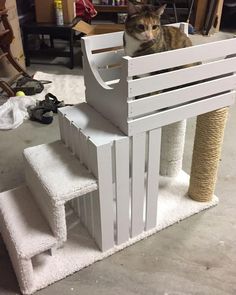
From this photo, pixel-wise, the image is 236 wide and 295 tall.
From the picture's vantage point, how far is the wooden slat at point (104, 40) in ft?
4.45

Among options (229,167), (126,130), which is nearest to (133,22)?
(126,130)

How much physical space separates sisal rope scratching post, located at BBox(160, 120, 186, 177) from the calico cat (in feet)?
1.32

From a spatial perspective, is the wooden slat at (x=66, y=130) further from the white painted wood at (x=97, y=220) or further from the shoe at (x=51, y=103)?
the shoe at (x=51, y=103)

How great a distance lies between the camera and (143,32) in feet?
4.21

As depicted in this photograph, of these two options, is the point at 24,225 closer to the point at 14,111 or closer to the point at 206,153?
the point at 206,153

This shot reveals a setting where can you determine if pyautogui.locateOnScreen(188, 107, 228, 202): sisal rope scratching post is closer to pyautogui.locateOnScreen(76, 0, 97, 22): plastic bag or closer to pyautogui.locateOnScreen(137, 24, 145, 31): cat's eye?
pyautogui.locateOnScreen(137, 24, 145, 31): cat's eye

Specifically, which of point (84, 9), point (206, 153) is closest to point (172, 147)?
point (206, 153)

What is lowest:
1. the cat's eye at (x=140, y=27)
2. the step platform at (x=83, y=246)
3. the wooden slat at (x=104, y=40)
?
the step platform at (x=83, y=246)

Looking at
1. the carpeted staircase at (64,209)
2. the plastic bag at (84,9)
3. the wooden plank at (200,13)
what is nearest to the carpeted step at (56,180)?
the carpeted staircase at (64,209)

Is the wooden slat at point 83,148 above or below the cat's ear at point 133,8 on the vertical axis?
below

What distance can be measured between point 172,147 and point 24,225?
80 centimetres

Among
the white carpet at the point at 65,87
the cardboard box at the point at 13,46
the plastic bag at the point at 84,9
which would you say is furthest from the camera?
the plastic bag at the point at 84,9

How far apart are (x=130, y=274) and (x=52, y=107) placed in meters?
1.47

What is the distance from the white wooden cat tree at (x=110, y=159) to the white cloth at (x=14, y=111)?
1008 millimetres
